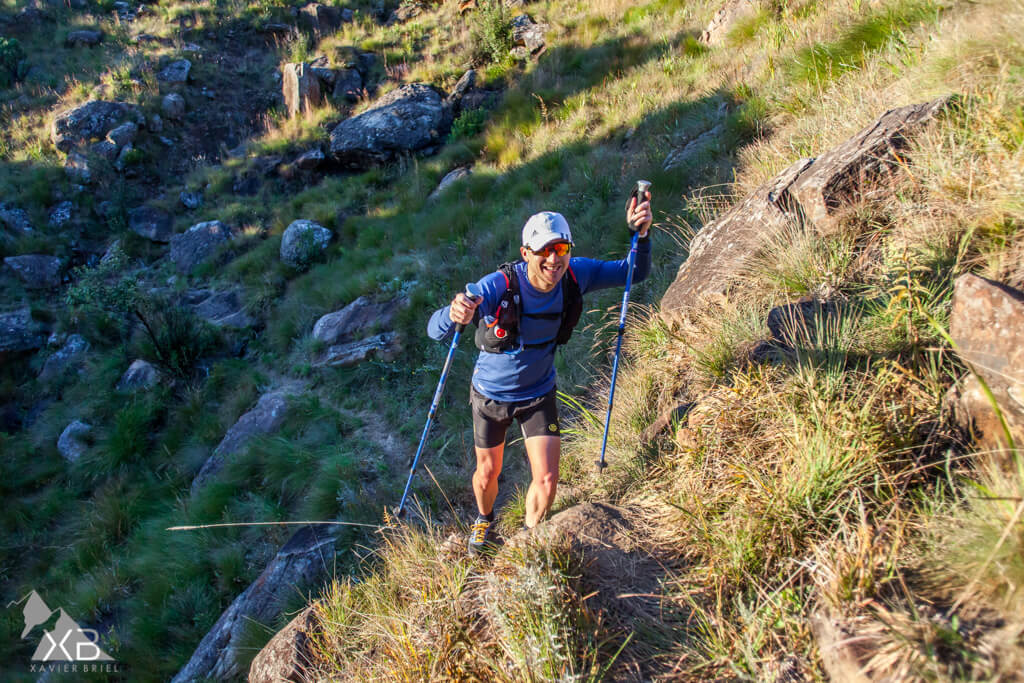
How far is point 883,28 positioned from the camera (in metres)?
6.29

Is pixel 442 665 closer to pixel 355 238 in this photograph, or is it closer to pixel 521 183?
pixel 521 183

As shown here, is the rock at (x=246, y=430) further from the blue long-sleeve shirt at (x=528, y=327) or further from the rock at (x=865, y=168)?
the rock at (x=865, y=168)

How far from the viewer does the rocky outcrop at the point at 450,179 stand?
10750 millimetres

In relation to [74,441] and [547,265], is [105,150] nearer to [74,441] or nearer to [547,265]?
[74,441]

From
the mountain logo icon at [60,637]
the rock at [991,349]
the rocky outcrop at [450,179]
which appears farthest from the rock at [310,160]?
the rock at [991,349]

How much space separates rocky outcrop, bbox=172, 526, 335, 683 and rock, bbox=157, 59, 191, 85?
53.1 feet

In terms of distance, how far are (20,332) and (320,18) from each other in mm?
13169

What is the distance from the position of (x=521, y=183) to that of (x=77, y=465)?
797 centimetres

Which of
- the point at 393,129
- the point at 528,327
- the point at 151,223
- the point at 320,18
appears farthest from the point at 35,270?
the point at 528,327

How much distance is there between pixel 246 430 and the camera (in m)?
7.55

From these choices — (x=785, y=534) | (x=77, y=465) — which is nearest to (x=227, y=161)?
(x=77, y=465)

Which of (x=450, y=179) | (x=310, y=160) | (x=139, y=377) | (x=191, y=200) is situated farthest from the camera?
(x=191, y=200)

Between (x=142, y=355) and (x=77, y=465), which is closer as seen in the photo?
(x=77, y=465)

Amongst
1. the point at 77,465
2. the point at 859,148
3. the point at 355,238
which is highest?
the point at 859,148
